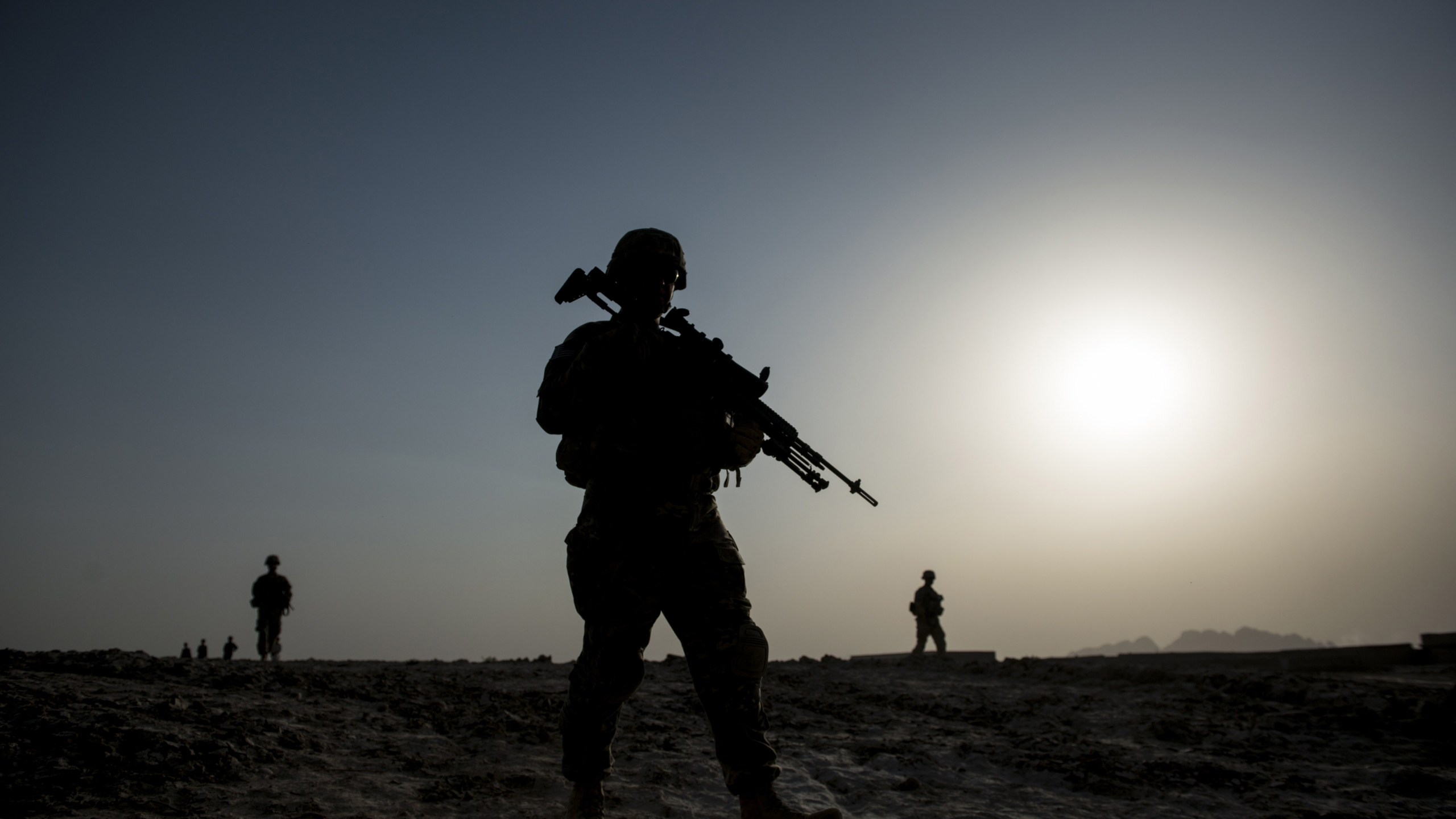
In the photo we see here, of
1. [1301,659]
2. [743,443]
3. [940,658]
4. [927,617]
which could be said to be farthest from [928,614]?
[743,443]

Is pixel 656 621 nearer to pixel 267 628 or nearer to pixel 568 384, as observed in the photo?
pixel 568 384

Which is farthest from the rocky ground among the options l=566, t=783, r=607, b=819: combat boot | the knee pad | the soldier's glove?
the soldier's glove

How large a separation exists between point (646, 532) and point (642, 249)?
1.24 metres

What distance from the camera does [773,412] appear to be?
153 inches

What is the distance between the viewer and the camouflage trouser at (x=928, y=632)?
52.2ft

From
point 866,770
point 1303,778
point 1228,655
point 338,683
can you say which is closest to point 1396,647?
point 1228,655

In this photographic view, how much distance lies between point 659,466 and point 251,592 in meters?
12.1

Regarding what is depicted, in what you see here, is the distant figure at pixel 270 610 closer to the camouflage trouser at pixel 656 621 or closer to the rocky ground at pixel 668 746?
the rocky ground at pixel 668 746

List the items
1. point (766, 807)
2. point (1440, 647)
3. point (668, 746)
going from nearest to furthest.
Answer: point (766, 807), point (668, 746), point (1440, 647)

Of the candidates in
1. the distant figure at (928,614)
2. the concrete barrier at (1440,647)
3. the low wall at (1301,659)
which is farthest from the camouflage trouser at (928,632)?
the concrete barrier at (1440,647)

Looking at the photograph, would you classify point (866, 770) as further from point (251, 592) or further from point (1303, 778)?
point (251, 592)

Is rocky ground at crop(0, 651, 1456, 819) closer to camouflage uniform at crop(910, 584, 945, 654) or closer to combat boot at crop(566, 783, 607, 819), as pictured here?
combat boot at crop(566, 783, 607, 819)

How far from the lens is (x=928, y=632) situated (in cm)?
1611

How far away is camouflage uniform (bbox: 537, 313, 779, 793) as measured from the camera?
10.6 feet
